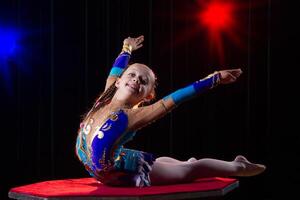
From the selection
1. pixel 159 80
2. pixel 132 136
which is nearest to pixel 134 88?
pixel 132 136

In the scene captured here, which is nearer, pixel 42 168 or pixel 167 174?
pixel 167 174

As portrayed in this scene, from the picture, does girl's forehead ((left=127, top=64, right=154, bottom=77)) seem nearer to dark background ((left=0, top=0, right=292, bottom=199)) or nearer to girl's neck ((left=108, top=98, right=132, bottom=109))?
girl's neck ((left=108, top=98, right=132, bottom=109))

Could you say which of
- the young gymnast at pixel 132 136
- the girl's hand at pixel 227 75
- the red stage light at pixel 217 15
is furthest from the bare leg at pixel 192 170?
the red stage light at pixel 217 15

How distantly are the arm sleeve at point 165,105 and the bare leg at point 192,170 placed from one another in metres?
0.28

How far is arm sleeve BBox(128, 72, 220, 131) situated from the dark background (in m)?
1.51

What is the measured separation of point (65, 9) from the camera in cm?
Answer: 393

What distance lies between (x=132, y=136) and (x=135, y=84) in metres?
0.25

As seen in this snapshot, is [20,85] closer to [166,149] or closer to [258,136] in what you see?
[166,149]

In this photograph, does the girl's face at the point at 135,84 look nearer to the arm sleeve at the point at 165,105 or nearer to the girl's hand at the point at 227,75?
the arm sleeve at the point at 165,105

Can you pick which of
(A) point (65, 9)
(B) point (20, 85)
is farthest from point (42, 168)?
(A) point (65, 9)

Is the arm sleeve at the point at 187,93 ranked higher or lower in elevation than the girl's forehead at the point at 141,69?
lower

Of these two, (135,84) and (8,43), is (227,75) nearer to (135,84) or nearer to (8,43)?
(135,84)

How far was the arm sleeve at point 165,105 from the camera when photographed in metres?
2.35

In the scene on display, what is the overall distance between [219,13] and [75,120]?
4.39 feet
